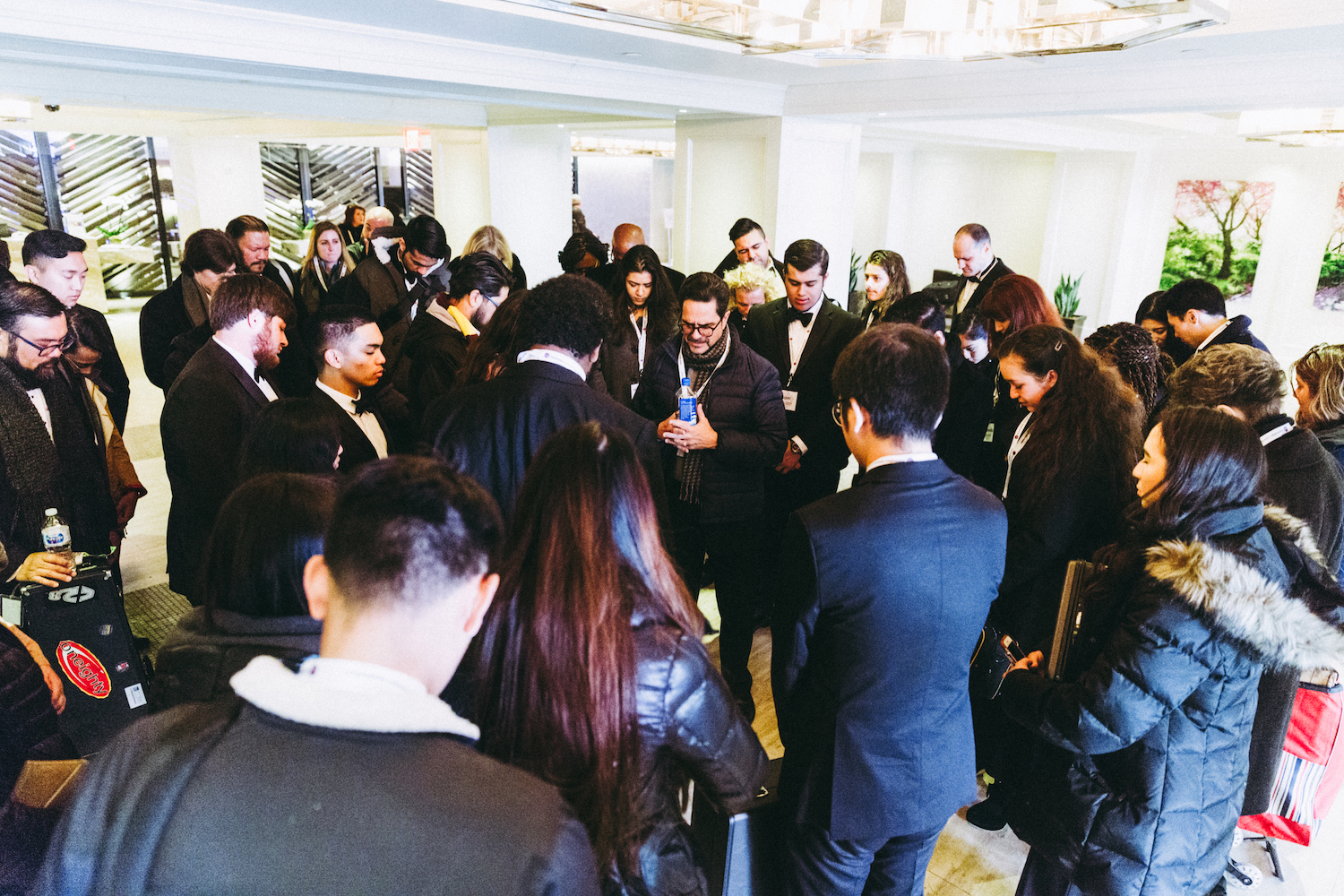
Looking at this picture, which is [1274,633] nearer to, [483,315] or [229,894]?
[229,894]

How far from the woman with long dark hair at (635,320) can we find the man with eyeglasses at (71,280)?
2387 millimetres

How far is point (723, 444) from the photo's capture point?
113 inches

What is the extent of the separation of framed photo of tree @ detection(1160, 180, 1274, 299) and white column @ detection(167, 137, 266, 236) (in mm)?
14402

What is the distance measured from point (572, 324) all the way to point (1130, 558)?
148cm

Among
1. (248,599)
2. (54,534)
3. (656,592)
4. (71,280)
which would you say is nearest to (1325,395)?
(656,592)

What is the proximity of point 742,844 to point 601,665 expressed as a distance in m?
0.73

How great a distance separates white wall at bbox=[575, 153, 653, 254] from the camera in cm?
1806

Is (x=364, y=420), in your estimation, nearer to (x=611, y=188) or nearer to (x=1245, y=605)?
(x=1245, y=605)

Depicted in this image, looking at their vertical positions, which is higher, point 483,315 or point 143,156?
point 143,156

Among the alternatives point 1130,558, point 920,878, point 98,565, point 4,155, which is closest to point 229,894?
point 920,878

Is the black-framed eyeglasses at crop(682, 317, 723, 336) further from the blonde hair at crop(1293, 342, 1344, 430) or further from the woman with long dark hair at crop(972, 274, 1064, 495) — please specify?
the blonde hair at crop(1293, 342, 1344, 430)

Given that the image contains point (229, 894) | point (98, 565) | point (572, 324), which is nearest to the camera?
point (229, 894)

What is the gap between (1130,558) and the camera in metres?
1.69

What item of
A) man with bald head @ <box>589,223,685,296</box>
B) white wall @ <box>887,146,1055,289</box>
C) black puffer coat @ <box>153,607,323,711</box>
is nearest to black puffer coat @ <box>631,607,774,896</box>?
black puffer coat @ <box>153,607,323,711</box>
